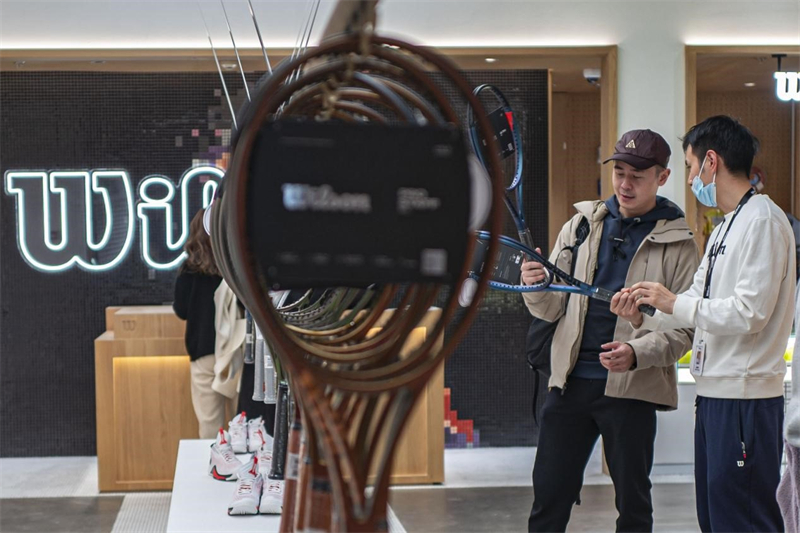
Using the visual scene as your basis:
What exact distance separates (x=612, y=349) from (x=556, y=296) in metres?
0.32

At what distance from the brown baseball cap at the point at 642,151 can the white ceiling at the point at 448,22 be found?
2636 mm

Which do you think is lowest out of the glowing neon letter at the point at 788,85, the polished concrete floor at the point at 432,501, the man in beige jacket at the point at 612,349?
the polished concrete floor at the point at 432,501

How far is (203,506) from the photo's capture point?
2.53 meters

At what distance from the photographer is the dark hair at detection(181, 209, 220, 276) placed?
469 centimetres

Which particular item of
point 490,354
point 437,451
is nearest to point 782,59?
point 490,354

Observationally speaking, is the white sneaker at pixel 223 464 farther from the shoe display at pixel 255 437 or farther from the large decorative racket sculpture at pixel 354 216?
the large decorative racket sculpture at pixel 354 216

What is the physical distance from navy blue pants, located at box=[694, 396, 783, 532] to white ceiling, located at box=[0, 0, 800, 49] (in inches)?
130

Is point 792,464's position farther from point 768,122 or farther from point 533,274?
point 768,122

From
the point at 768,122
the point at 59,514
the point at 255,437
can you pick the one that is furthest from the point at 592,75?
the point at 59,514

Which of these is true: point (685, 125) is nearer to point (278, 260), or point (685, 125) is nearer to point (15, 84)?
point (15, 84)

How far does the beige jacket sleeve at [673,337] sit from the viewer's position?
2.74m

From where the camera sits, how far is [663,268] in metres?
2.88

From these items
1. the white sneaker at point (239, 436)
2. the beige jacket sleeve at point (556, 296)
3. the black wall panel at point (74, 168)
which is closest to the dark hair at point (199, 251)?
the black wall panel at point (74, 168)

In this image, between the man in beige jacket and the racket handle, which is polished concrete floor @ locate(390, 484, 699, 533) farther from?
the racket handle
